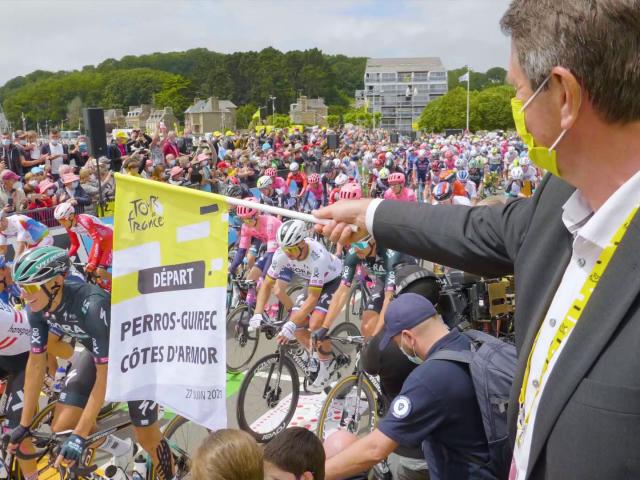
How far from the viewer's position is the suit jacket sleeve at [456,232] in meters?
1.78

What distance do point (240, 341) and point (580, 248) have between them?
6.54 metres

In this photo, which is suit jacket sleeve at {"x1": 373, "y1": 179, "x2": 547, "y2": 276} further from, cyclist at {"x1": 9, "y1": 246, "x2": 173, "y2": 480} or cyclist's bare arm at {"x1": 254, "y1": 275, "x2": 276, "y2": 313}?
cyclist's bare arm at {"x1": 254, "y1": 275, "x2": 276, "y2": 313}

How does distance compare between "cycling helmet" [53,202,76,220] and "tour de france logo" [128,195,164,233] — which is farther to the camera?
"cycling helmet" [53,202,76,220]

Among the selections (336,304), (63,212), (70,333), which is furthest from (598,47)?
(63,212)

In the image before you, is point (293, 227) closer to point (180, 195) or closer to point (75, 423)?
point (75, 423)

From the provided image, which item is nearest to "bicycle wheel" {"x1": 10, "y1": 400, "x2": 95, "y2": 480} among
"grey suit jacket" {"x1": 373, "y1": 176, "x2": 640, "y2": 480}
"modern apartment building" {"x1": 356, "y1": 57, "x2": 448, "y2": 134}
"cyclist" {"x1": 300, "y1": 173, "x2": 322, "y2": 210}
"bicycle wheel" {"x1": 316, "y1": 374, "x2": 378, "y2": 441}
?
"bicycle wheel" {"x1": 316, "y1": 374, "x2": 378, "y2": 441}

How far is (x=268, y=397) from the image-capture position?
6.14 m

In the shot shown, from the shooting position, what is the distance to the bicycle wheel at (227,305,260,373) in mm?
7500

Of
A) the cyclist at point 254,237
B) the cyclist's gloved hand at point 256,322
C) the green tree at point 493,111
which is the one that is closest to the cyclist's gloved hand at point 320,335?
the cyclist's gloved hand at point 256,322

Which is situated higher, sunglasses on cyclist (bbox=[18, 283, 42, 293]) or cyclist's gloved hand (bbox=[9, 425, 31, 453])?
sunglasses on cyclist (bbox=[18, 283, 42, 293])

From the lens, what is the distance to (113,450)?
4.56m

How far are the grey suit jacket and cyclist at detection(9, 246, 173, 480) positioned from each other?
11.1 ft

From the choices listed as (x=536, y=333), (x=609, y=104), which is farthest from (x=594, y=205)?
(x=536, y=333)

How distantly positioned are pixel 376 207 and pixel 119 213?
175cm
